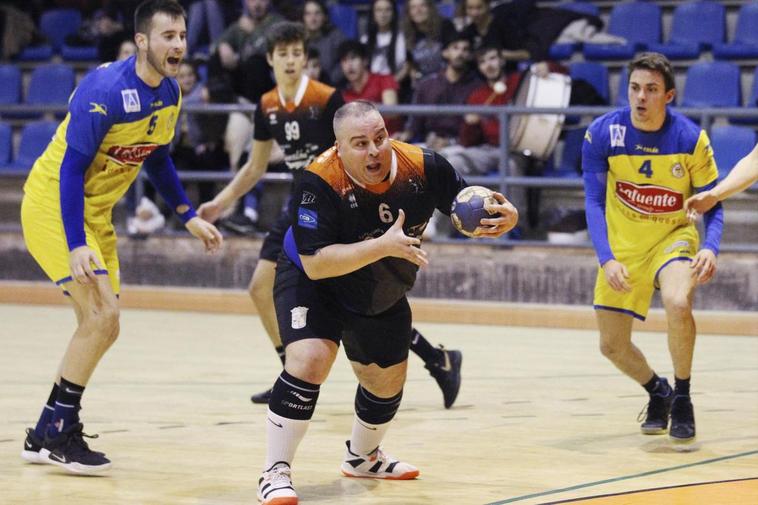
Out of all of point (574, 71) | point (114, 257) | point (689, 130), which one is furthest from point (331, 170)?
point (574, 71)

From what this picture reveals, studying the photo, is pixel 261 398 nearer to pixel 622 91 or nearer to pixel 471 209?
pixel 471 209

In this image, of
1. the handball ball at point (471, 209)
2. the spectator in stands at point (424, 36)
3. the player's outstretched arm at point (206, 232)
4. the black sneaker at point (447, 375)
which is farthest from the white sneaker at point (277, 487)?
the spectator in stands at point (424, 36)

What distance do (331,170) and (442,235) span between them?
6.44 meters

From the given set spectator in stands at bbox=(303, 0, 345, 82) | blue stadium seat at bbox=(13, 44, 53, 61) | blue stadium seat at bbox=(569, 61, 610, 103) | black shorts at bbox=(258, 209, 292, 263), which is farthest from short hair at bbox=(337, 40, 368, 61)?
black shorts at bbox=(258, 209, 292, 263)

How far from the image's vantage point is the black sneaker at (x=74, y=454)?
521cm

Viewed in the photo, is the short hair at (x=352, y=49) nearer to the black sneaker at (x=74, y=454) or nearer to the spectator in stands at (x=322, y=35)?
the spectator in stands at (x=322, y=35)

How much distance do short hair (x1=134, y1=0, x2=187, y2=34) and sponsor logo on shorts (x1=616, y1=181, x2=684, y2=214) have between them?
2235 mm

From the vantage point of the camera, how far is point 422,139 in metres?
11.3

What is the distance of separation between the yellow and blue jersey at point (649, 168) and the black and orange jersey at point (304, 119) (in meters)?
1.48

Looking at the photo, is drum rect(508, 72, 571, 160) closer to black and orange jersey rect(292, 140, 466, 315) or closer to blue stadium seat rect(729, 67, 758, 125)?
blue stadium seat rect(729, 67, 758, 125)

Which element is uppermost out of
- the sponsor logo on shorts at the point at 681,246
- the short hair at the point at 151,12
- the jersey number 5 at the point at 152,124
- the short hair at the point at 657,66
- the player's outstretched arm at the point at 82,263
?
the short hair at the point at 151,12

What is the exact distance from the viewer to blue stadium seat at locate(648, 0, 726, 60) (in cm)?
1162

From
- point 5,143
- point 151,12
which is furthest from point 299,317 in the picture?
point 5,143

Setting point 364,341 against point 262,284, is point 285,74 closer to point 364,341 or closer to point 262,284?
point 262,284
